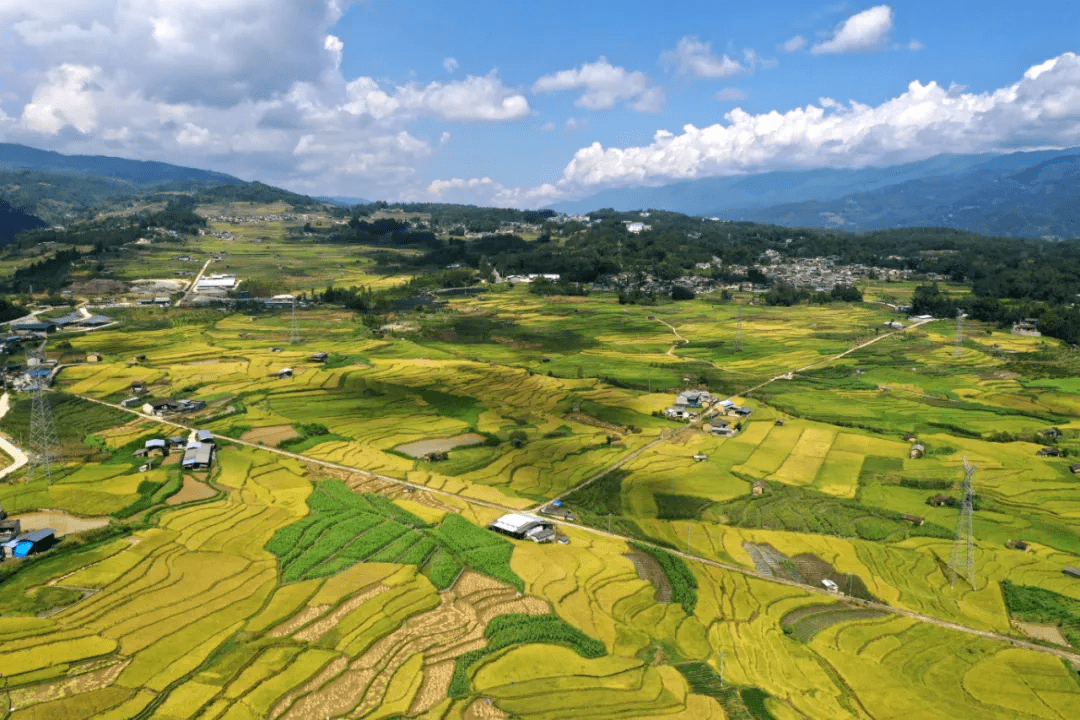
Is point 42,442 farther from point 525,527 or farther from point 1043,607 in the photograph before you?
point 1043,607

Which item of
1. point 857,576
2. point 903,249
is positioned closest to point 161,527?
point 857,576

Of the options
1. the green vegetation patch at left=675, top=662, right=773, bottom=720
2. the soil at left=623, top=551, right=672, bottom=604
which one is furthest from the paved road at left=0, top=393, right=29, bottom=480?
the green vegetation patch at left=675, top=662, right=773, bottom=720

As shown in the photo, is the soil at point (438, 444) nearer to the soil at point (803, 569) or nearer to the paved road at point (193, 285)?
the soil at point (803, 569)

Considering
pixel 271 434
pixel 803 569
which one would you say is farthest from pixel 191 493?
pixel 803 569

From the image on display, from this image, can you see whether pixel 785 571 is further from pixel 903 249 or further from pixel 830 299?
pixel 903 249

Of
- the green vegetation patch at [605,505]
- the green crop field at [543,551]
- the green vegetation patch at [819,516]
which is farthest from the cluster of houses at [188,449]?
the green vegetation patch at [819,516]

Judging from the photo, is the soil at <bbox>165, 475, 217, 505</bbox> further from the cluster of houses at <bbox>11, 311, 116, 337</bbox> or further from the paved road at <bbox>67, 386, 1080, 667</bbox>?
the cluster of houses at <bbox>11, 311, 116, 337</bbox>
